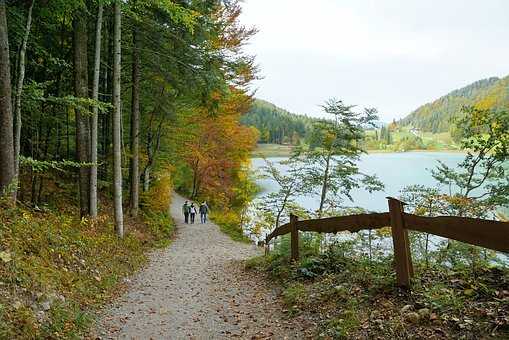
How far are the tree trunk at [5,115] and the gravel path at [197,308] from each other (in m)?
3.12

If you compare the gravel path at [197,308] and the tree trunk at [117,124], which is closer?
the gravel path at [197,308]

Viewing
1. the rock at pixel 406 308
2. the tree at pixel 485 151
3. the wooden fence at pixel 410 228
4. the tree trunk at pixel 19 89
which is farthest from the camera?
the tree at pixel 485 151

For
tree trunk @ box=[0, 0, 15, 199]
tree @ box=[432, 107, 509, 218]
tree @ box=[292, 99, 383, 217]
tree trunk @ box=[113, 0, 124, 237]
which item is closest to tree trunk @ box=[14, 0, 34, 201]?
tree trunk @ box=[0, 0, 15, 199]

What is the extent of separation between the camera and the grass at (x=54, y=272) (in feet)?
14.1

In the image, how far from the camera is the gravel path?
4898 mm

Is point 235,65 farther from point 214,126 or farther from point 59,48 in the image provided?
point 214,126

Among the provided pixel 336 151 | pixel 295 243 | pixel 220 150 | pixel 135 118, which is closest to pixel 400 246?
pixel 295 243

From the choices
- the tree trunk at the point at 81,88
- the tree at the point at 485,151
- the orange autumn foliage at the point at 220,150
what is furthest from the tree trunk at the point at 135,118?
the tree at the point at 485,151

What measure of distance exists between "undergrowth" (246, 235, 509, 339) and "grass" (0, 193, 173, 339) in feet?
10.2

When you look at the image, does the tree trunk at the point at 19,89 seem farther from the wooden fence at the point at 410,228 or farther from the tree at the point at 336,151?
the tree at the point at 336,151

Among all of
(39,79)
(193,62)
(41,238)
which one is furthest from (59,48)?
(41,238)

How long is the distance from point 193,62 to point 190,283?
7.32m

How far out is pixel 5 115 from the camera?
262 inches

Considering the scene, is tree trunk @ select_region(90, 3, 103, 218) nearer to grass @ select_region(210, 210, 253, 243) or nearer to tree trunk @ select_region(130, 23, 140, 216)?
tree trunk @ select_region(130, 23, 140, 216)
